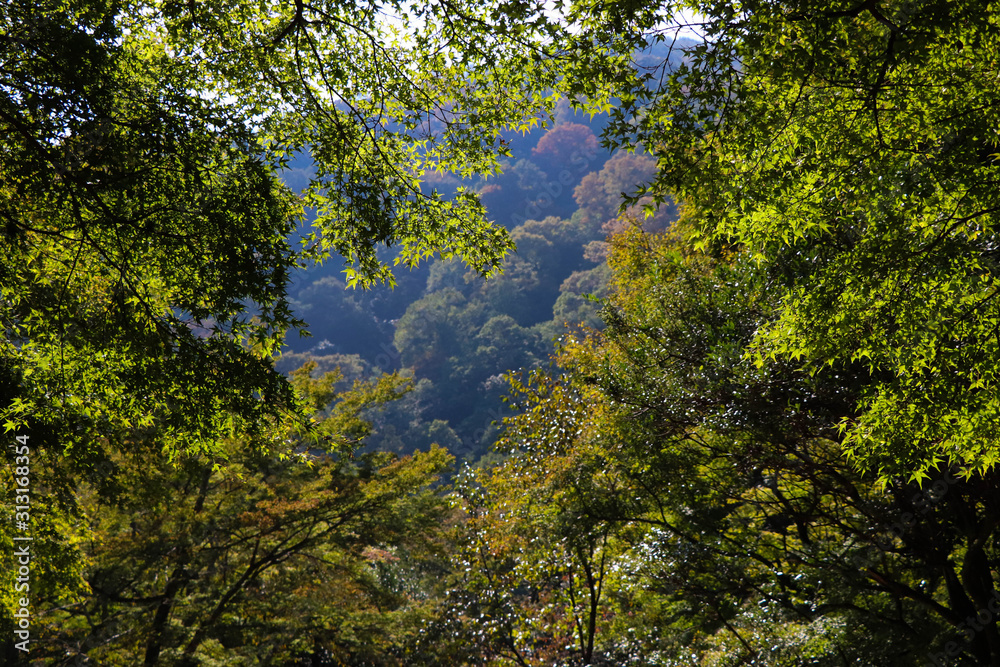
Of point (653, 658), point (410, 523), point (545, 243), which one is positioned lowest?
point (653, 658)

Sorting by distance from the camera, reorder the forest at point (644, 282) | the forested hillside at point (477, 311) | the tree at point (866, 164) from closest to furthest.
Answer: the tree at point (866, 164) → the forest at point (644, 282) → the forested hillside at point (477, 311)

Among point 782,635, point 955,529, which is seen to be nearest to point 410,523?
point 782,635

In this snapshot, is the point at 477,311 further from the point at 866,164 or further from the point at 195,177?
the point at 866,164

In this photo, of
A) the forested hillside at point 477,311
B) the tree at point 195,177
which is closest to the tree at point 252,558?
the tree at point 195,177

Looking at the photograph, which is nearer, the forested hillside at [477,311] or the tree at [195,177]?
the tree at [195,177]

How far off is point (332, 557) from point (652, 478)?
7291 millimetres

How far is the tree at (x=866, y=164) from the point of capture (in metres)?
3.19

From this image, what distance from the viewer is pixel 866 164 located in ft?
12.0

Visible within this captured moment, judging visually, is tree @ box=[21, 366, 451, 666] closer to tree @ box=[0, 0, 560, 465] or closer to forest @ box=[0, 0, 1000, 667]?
forest @ box=[0, 0, 1000, 667]

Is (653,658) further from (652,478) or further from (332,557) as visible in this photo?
(332,557)

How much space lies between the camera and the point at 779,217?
387 centimetres

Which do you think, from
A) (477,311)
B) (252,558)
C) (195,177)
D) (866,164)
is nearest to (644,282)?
(866,164)

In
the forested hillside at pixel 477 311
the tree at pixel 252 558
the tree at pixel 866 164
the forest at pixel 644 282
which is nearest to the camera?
the tree at pixel 866 164

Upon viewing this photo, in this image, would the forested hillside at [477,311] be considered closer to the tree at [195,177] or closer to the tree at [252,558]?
Result: the tree at [252,558]
